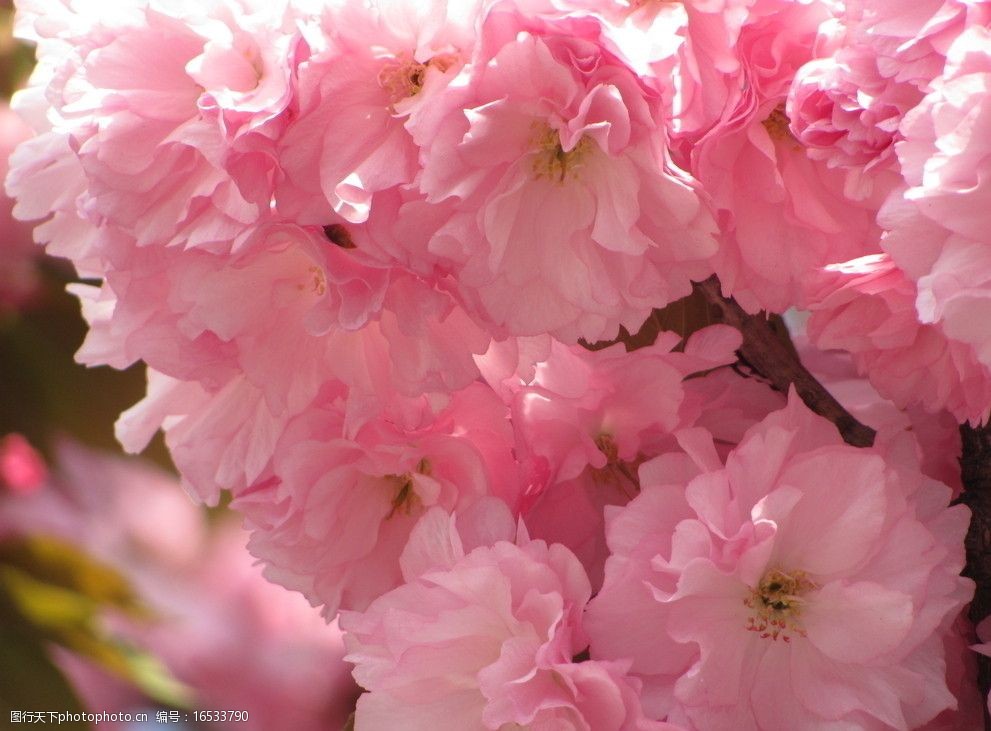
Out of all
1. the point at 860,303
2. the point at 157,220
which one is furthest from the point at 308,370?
the point at 860,303

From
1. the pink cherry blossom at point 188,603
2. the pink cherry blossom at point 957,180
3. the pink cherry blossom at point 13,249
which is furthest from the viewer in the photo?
the pink cherry blossom at point 13,249

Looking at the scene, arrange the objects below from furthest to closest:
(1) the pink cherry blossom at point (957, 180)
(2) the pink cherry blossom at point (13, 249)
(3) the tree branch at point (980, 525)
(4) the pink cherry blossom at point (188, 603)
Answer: (2) the pink cherry blossom at point (13, 249)
(4) the pink cherry blossom at point (188, 603)
(3) the tree branch at point (980, 525)
(1) the pink cherry blossom at point (957, 180)

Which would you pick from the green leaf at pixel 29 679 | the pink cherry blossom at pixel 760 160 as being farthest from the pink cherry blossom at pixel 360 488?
the green leaf at pixel 29 679

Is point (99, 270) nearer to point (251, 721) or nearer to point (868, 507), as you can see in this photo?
point (868, 507)

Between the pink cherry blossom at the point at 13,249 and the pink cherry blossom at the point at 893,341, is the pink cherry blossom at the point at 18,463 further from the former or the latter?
the pink cherry blossom at the point at 893,341

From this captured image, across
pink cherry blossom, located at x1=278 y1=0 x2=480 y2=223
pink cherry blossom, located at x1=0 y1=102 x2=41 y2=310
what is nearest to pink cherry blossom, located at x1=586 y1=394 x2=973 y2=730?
pink cherry blossom, located at x1=278 y1=0 x2=480 y2=223

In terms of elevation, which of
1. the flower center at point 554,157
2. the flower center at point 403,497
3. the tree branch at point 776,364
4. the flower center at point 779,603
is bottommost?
the flower center at point 403,497

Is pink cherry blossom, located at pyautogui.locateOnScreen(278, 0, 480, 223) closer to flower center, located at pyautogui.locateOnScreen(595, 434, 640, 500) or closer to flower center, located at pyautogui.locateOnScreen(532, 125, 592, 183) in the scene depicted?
flower center, located at pyautogui.locateOnScreen(532, 125, 592, 183)

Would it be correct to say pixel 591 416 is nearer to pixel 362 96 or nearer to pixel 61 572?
pixel 362 96
